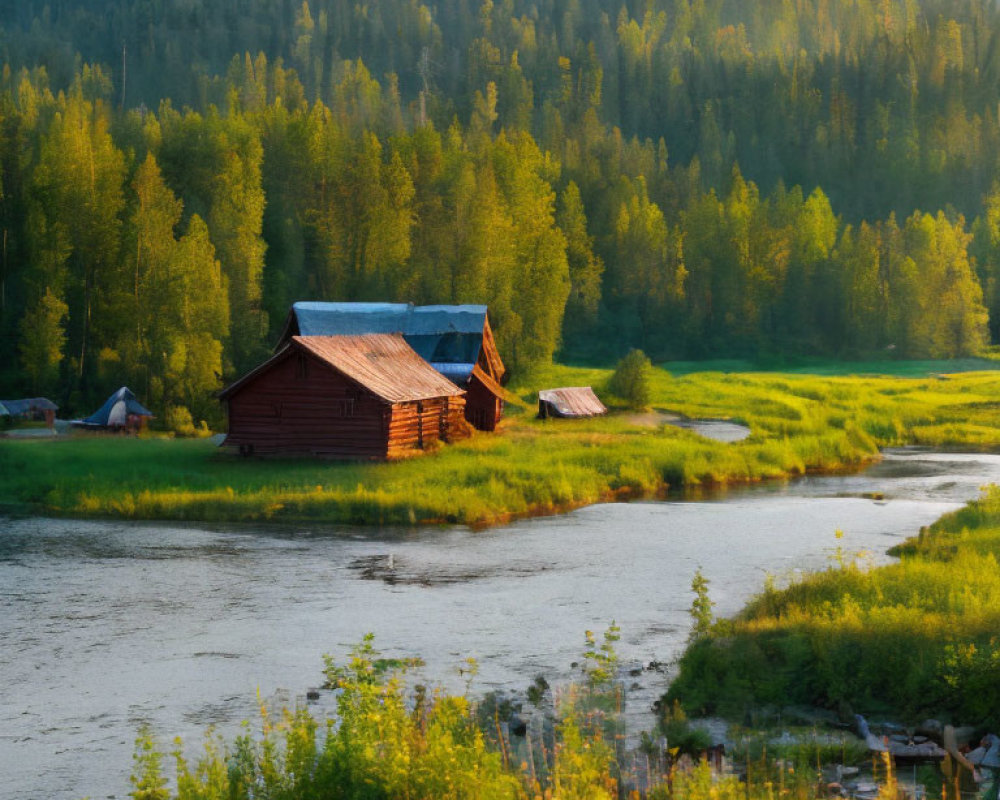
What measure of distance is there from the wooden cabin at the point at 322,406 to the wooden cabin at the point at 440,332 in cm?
847

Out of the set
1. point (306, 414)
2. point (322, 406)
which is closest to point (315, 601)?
point (322, 406)

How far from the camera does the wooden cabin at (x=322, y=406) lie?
141ft

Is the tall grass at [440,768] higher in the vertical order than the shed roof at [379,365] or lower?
lower

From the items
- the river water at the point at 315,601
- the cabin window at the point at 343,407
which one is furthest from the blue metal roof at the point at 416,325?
the river water at the point at 315,601

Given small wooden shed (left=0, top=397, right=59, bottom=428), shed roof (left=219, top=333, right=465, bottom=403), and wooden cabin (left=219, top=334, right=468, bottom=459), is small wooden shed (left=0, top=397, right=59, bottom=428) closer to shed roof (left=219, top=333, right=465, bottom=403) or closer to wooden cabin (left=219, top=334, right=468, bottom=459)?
shed roof (left=219, top=333, right=465, bottom=403)

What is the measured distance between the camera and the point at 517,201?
83500mm

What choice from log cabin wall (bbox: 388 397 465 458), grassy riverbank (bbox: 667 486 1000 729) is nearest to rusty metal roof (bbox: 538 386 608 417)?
log cabin wall (bbox: 388 397 465 458)

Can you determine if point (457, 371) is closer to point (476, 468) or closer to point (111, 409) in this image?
point (476, 468)

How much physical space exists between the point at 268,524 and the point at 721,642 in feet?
61.0

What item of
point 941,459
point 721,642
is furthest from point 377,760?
point 941,459

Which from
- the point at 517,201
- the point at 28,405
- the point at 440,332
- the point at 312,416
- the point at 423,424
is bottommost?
the point at 423,424

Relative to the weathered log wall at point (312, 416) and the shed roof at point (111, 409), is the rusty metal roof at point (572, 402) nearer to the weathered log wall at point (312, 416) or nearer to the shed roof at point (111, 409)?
the weathered log wall at point (312, 416)

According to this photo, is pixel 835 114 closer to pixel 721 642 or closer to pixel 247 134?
pixel 247 134

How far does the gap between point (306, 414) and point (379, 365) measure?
144 inches
